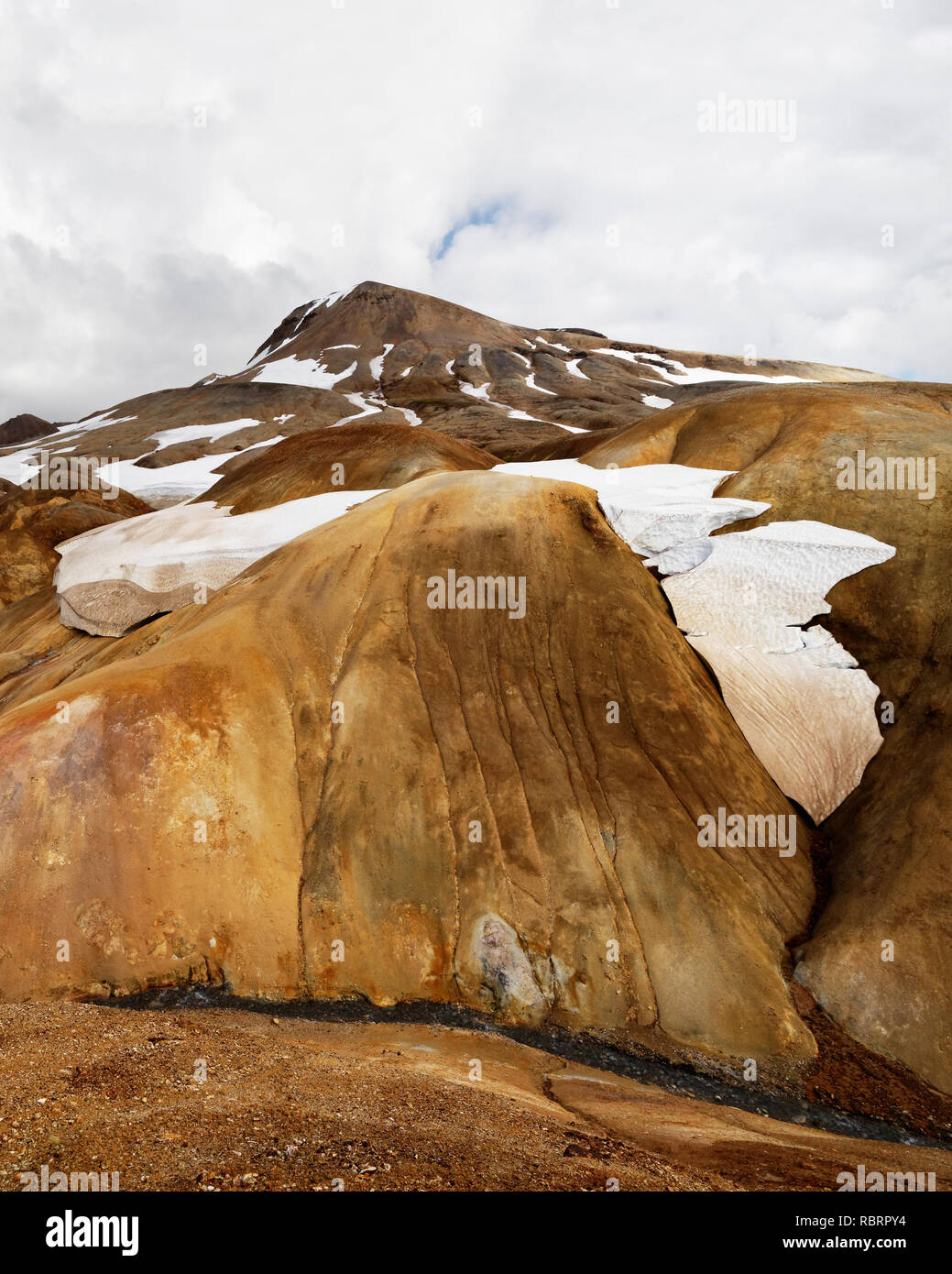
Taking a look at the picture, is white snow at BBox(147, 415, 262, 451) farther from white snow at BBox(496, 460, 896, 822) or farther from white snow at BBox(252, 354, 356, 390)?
white snow at BBox(496, 460, 896, 822)

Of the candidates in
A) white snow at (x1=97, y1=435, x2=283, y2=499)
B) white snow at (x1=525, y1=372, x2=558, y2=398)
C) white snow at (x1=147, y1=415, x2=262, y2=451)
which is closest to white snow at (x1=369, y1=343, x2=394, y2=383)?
white snow at (x1=525, y1=372, x2=558, y2=398)

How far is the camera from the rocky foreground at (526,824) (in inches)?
285

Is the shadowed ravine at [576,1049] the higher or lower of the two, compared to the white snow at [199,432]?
lower

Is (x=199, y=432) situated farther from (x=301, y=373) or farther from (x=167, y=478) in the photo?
(x=301, y=373)

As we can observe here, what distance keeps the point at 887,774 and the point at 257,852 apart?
1113 cm

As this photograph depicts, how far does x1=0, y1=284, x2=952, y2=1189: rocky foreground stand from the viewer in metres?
7.23

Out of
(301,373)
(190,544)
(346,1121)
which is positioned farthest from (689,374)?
(346,1121)

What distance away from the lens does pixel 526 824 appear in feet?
40.6

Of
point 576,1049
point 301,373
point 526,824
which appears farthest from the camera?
point 301,373

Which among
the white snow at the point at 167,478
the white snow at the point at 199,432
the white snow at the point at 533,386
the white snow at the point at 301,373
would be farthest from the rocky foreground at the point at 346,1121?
the white snow at the point at 301,373

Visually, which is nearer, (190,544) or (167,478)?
(190,544)

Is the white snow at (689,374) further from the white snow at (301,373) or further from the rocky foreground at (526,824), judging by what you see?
the rocky foreground at (526,824)

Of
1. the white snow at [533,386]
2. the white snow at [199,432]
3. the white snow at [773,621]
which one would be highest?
the white snow at [533,386]
